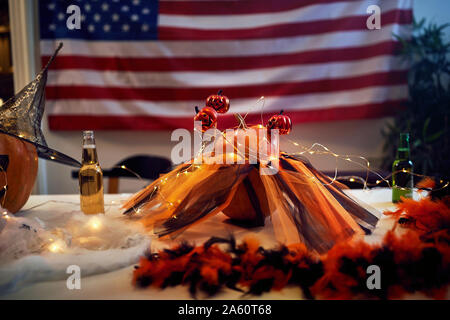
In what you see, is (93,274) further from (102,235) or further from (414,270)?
(414,270)

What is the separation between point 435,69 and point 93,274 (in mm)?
2684

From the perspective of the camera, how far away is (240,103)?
2.71 m

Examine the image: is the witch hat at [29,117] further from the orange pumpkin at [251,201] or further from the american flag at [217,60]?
the american flag at [217,60]

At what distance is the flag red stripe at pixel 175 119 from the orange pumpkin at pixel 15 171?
1.90 meters

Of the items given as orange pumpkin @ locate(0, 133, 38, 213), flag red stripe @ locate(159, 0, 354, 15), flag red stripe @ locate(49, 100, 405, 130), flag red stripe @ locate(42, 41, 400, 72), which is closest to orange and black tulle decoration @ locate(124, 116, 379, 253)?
orange pumpkin @ locate(0, 133, 38, 213)

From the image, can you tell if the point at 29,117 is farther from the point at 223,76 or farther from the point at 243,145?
the point at 223,76

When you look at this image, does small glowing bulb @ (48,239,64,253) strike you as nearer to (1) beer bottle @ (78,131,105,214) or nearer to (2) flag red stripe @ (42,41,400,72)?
(1) beer bottle @ (78,131,105,214)

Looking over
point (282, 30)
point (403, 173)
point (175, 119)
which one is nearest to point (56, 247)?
point (403, 173)

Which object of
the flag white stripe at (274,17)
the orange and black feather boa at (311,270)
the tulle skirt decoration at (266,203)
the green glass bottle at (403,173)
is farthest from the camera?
the flag white stripe at (274,17)

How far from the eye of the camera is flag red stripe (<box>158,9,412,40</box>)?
2566 millimetres

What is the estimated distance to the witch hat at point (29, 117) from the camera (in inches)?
28.8

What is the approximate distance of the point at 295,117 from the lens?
267 centimetres

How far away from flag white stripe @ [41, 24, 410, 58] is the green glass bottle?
1.92 metres

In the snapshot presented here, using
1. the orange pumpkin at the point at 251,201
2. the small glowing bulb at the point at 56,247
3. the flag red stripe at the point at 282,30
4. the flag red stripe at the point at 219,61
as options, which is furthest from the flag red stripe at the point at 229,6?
the small glowing bulb at the point at 56,247
